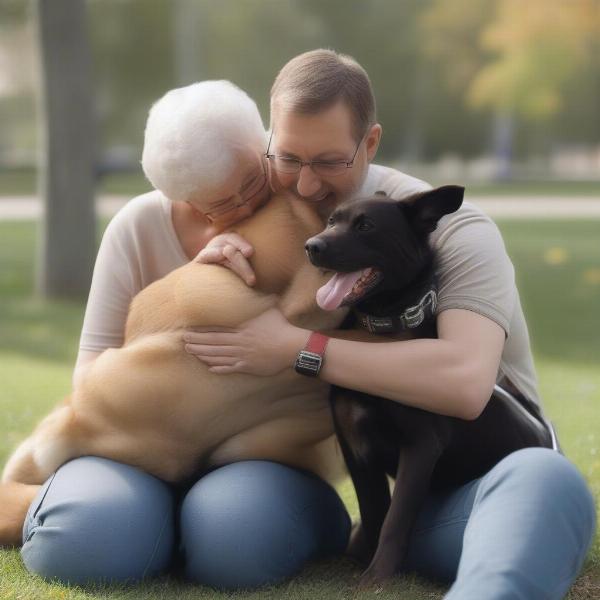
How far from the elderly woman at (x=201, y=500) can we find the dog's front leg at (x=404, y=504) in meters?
0.28

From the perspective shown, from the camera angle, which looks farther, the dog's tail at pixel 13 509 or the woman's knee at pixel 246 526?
the dog's tail at pixel 13 509

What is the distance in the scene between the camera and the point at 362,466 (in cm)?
247

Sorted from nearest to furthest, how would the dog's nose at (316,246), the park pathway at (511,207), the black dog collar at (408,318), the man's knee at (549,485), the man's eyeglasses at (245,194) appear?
the man's knee at (549,485) < the dog's nose at (316,246) < the black dog collar at (408,318) < the man's eyeglasses at (245,194) < the park pathway at (511,207)

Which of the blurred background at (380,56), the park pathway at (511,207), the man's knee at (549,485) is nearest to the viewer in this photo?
the man's knee at (549,485)

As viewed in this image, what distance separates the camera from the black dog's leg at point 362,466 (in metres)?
2.45

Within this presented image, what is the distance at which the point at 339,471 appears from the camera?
288cm

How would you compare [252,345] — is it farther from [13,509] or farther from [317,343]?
[13,509]

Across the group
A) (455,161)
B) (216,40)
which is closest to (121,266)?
(216,40)

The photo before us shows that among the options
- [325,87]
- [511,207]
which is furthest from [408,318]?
[511,207]

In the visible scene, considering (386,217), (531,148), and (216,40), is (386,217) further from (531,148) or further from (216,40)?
(531,148)

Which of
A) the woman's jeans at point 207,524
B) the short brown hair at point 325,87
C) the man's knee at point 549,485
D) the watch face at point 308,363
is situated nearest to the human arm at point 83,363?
the woman's jeans at point 207,524

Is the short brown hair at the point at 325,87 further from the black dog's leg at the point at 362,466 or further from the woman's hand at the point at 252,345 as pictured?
the black dog's leg at the point at 362,466

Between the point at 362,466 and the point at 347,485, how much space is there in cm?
109

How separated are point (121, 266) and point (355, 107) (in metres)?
0.85
